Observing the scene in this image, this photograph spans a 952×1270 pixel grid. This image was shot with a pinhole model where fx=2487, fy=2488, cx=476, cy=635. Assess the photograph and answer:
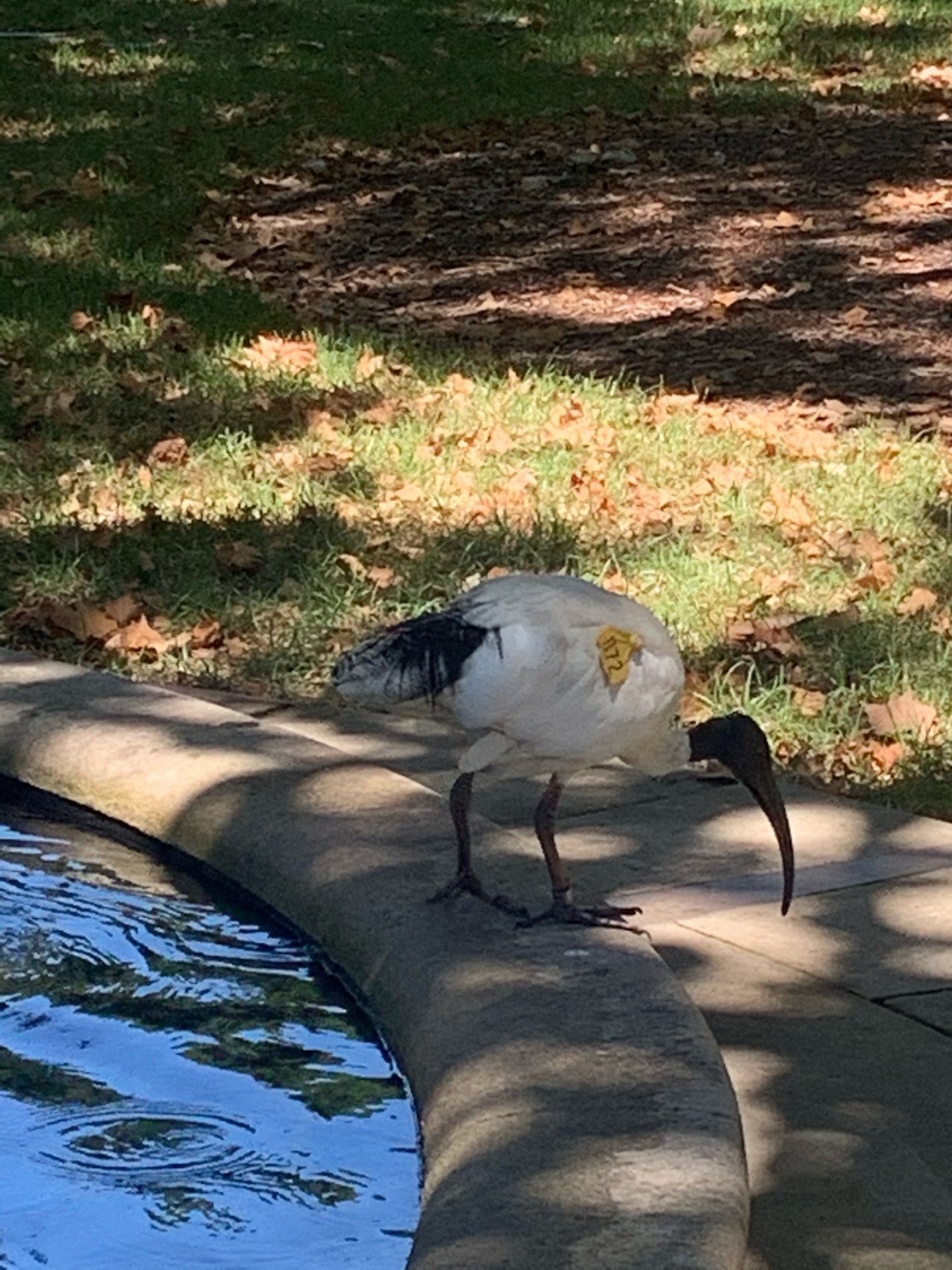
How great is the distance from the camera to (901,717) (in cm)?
580

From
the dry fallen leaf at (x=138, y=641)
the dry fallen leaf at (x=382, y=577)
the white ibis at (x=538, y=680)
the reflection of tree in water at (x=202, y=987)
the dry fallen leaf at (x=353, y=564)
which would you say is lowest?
the dry fallen leaf at (x=138, y=641)

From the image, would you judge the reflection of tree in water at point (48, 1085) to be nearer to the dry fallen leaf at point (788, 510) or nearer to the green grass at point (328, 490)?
the green grass at point (328, 490)

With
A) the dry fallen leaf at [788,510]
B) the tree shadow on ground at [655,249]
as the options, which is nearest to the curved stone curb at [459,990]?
the dry fallen leaf at [788,510]

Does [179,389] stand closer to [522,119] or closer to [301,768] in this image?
[301,768]

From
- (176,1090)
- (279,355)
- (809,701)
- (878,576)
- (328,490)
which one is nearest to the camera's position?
(176,1090)

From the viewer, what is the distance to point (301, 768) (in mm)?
4891

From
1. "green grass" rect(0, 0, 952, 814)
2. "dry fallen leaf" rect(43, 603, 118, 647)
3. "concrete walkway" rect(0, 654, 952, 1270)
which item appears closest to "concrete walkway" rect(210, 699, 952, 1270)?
"concrete walkway" rect(0, 654, 952, 1270)

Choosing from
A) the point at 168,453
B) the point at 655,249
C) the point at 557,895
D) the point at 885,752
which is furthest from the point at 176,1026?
the point at 655,249

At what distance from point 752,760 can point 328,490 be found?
3732mm

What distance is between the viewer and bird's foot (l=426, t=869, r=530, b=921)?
4.18 m

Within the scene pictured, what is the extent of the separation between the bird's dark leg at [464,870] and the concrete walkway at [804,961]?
0.16 m

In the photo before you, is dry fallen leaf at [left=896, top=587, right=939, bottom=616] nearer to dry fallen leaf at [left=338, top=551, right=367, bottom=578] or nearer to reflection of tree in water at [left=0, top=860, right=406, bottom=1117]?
dry fallen leaf at [left=338, top=551, right=367, bottom=578]

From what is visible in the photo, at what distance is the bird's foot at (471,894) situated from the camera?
13.7 ft

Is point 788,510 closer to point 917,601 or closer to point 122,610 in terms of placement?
point 917,601
